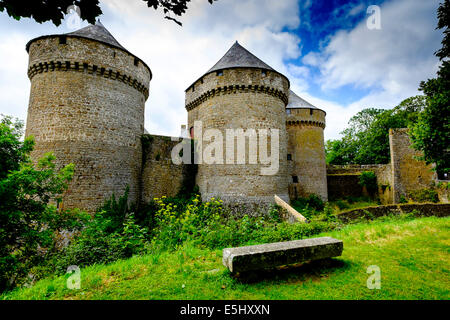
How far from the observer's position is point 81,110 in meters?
9.76

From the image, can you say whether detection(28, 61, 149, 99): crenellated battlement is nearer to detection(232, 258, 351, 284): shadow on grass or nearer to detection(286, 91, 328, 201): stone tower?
detection(232, 258, 351, 284): shadow on grass

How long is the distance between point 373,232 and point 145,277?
579cm

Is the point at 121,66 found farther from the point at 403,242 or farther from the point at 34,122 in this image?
the point at 403,242

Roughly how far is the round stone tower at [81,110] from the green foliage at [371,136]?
27.5 m

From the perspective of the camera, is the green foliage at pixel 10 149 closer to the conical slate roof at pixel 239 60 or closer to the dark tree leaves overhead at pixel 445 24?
the conical slate roof at pixel 239 60

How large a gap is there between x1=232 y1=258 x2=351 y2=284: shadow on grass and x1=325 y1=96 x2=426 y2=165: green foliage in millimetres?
26164

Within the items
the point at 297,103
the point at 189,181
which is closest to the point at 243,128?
the point at 189,181

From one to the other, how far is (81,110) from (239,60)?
8.83 m

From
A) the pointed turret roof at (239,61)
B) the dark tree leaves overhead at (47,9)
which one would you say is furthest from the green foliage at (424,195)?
the dark tree leaves overhead at (47,9)

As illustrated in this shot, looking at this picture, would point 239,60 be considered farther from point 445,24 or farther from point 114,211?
point 114,211

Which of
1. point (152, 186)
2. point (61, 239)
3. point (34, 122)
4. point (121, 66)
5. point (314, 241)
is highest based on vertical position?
point (121, 66)

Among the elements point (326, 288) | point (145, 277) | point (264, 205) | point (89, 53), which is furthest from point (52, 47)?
point (326, 288)
